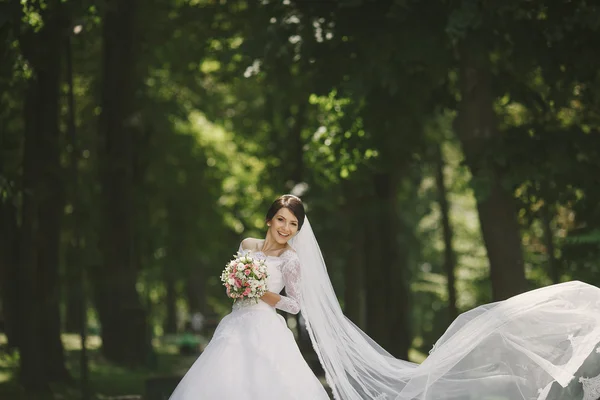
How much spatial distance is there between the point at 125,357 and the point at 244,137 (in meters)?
12.3

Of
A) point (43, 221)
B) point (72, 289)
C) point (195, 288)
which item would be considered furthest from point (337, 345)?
point (195, 288)

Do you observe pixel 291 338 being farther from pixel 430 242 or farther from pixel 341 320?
pixel 430 242

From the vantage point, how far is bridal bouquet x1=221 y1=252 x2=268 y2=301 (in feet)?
28.4

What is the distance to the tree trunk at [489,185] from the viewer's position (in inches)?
602

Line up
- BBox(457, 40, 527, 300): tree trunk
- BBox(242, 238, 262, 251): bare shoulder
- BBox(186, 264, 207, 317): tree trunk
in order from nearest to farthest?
BBox(242, 238, 262, 251): bare shoulder
BBox(457, 40, 527, 300): tree trunk
BBox(186, 264, 207, 317): tree trunk

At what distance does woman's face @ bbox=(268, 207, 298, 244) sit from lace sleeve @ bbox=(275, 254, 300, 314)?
25 centimetres

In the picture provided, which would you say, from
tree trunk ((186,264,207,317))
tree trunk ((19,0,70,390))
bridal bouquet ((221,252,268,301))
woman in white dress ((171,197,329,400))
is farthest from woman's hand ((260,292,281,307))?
tree trunk ((186,264,207,317))

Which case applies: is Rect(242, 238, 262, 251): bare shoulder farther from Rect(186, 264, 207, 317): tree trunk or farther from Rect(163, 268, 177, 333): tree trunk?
Rect(186, 264, 207, 317): tree trunk

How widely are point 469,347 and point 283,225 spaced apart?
7.24 feet

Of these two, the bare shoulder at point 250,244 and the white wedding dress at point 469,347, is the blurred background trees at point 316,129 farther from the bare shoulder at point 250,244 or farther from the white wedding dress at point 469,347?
the bare shoulder at point 250,244

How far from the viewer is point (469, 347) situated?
31.4 ft

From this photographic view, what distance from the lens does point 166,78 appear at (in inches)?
1276

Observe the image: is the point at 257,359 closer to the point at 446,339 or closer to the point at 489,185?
the point at 446,339

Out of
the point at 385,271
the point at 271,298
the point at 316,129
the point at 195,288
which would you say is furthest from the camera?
the point at 195,288
